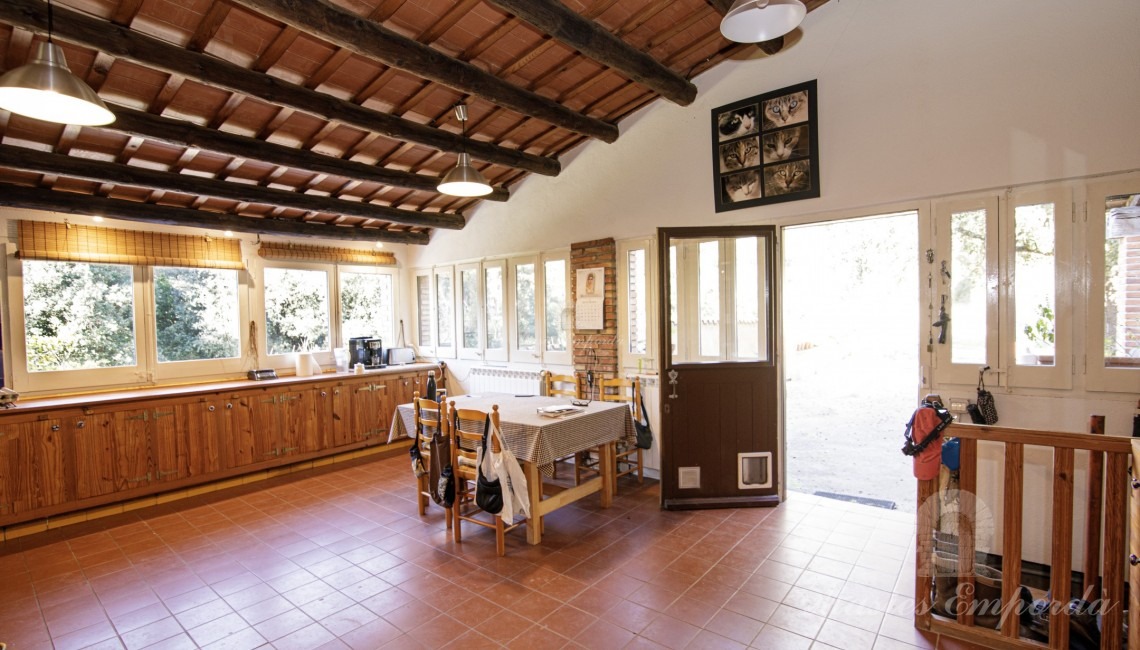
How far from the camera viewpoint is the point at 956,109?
11.3 ft

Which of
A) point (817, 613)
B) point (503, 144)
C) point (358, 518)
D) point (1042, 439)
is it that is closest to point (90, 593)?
point (358, 518)

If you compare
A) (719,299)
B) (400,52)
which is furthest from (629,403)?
(400,52)

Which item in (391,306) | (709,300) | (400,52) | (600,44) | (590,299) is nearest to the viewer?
(400,52)

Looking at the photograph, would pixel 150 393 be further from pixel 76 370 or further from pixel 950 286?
pixel 950 286

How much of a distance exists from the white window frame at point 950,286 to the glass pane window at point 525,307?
12.7 ft

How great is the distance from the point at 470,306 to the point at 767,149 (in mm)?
4178

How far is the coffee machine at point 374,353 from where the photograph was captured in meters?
6.69

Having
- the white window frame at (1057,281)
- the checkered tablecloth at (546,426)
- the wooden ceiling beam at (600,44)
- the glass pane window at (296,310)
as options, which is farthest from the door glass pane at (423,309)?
the white window frame at (1057,281)

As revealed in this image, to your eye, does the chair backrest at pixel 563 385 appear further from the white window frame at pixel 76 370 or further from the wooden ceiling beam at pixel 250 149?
the white window frame at pixel 76 370

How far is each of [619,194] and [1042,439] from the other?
3807 mm

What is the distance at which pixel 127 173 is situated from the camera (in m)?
4.21

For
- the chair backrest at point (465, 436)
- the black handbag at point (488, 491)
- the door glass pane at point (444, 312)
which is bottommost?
the black handbag at point (488, 491)

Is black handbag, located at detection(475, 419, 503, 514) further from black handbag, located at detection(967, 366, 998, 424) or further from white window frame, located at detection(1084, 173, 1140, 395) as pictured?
white window frame, located at detection(1084, 173, 1140, 395)

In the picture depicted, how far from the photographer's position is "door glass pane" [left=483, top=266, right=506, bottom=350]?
6522mm
